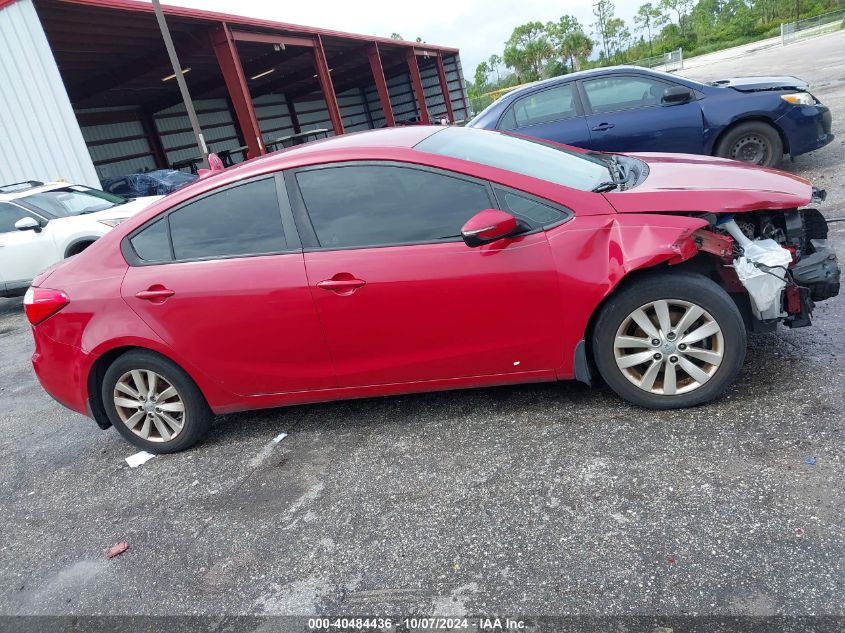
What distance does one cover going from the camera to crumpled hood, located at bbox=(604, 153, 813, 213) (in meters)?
2.93

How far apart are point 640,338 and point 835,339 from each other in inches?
51.3

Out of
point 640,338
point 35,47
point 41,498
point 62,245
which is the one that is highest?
point 35,47

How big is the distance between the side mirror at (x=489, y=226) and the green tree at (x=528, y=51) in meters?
89.6

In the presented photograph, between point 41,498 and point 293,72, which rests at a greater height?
point 293,72

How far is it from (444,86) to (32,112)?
2586cm

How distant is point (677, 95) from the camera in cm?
661

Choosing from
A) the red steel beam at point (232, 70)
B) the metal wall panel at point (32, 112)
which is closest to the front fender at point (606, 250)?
the metal wall panel at point (32, 112)

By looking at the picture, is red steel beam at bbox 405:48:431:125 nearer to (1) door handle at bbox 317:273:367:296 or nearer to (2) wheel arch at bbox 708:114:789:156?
(2) wheel arch at bbox 708:114:789:156

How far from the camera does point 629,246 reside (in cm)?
285

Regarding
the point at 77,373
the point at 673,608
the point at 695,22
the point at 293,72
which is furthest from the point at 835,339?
the point at 695,22

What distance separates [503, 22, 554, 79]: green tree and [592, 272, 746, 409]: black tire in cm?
8963

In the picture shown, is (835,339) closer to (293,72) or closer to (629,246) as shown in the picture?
(629,246)

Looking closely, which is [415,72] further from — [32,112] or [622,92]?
[622,92]

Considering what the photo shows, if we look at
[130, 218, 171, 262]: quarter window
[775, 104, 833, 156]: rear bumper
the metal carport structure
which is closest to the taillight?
[130, 218, 171, 262]: quarter window
